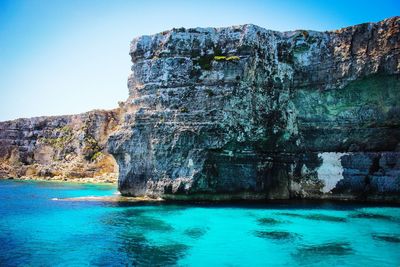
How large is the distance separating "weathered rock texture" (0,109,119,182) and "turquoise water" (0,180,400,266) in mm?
38198

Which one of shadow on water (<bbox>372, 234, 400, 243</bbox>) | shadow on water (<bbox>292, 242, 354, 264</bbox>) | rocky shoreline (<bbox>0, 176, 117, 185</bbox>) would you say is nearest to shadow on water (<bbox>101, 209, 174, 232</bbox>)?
shadow on water (<bbox>292, 242, 354, 264</bbox>)

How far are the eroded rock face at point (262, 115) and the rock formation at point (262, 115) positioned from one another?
3.5 inches

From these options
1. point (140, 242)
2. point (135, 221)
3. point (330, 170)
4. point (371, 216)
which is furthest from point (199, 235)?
point (330, 170)

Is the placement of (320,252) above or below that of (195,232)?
above

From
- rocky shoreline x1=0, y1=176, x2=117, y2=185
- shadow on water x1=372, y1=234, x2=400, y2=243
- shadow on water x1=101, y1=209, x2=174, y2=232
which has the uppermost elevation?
shadow on water x1=372, y1=234, x2=400, y2=243

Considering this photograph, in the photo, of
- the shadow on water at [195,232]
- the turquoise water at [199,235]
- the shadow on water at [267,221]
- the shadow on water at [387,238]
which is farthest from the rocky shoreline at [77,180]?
the shadow on water at [387,238]

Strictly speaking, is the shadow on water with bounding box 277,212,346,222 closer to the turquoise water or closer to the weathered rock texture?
the turquoise water

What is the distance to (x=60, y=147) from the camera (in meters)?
74.6

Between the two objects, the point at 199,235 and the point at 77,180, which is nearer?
the point at 199,235

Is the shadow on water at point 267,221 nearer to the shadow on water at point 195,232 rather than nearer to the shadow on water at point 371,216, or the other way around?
the shadow on water at point 195,232

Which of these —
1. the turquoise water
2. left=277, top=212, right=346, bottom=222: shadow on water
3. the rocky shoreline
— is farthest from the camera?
the rocky shoreline

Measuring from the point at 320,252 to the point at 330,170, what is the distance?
19.3 meters

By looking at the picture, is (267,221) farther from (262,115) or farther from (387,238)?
(262,115)

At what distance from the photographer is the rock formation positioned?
100 feet
